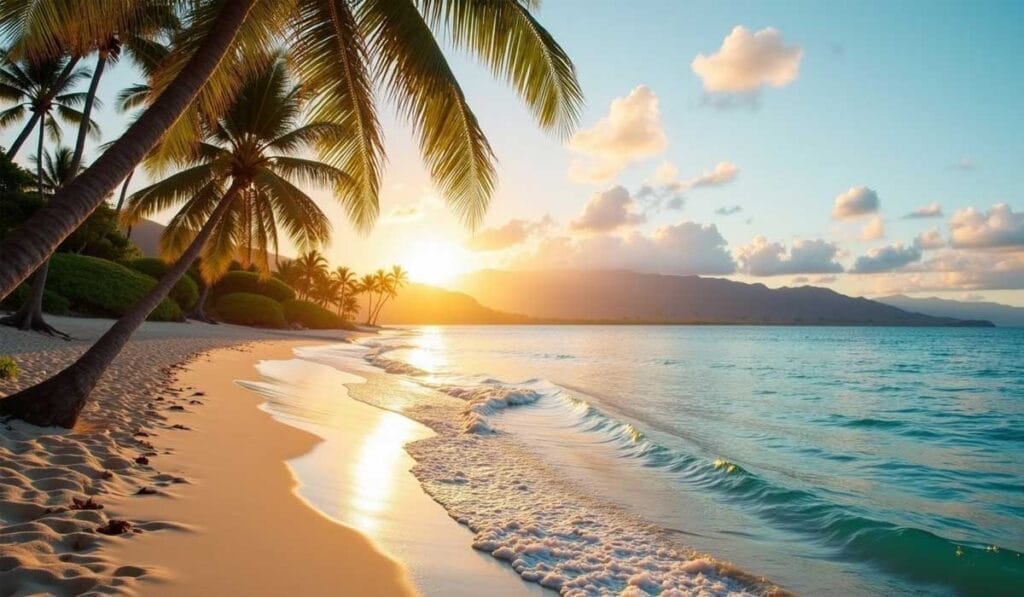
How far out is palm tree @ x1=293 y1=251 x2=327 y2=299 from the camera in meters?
60.8

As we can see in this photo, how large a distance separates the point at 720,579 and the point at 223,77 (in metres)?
7.78

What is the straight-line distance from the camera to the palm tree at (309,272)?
60816mm

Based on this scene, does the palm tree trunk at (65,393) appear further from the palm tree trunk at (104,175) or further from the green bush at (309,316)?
the green bush at (309,316)

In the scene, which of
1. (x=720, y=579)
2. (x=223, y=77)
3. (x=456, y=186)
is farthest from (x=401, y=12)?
(x=720, y=579)

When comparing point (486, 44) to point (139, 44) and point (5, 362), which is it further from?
point (139, 44)

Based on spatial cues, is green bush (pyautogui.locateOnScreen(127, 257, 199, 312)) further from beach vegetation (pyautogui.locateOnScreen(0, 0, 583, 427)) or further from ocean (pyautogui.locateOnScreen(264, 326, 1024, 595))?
beach vegetation (pyautogui.locateOnScreen(0, 0, 583, 427))

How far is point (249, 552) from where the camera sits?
12.0 feet

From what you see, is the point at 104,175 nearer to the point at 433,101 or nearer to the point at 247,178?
the point at 433,101

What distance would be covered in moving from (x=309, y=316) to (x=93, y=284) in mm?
28065

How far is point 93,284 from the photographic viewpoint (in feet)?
82.5

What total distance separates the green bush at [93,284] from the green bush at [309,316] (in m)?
22.5

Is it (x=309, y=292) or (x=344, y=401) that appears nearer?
(x=344, y=401)

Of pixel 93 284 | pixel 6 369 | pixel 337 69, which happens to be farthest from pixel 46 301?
pixel 337 69

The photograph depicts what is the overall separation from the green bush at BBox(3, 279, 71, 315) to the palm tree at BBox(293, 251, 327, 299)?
35025 mm
